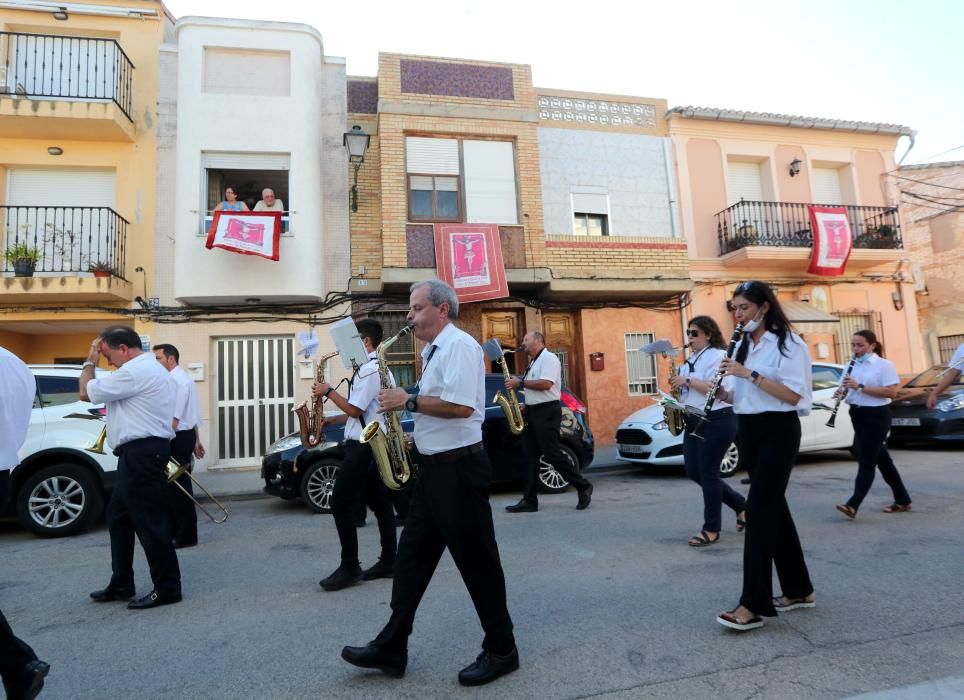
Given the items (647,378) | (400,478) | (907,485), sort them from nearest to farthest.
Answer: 1. (400,478)
2. (907,485)
3. (647,378)

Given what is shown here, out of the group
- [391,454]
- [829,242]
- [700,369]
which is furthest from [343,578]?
[829,242]

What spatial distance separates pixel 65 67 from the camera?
11.7m

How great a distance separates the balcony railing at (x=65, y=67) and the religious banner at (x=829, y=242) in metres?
15.0

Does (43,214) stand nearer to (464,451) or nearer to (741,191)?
(464,451)

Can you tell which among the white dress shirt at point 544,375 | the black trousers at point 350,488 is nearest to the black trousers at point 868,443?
the white dress shirt at point 544,375

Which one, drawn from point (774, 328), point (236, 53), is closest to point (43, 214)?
point (236, 53)

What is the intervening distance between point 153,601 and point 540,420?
389 cm

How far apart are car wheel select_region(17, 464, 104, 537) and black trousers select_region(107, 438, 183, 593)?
2712 millimetres

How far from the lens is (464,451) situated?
2789 mm

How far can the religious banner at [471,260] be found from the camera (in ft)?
38.4

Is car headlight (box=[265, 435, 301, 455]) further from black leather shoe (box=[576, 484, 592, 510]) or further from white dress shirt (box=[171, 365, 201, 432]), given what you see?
black leather shoe (box=[576, 484, 592, 510])

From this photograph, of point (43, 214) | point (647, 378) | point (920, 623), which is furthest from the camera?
point (647, 378)

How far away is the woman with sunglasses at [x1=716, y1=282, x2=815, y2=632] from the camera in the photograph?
313 cm

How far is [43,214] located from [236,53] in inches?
191
